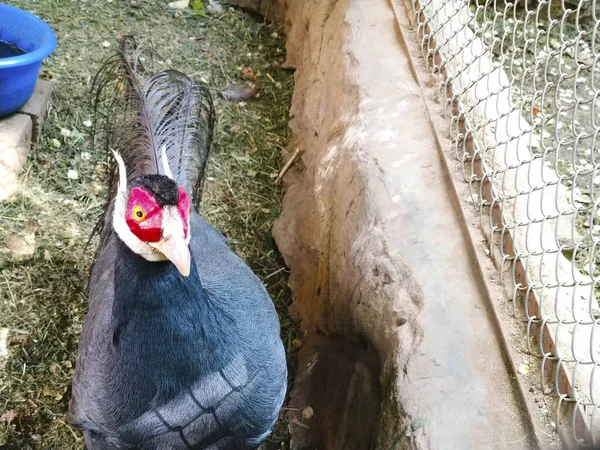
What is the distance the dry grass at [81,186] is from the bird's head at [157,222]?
135 cm

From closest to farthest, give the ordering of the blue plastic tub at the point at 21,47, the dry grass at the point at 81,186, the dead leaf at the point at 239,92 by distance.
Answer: the dry grass at the point at 81,186, the blue plastic tub at the point at 21,47, the dead leaf at the point at 239,92

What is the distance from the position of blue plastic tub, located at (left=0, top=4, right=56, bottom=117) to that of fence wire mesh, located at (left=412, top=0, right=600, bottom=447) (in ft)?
6.08

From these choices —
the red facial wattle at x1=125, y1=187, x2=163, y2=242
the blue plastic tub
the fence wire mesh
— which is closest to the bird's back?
the red facial wattle at x1=125, y1=187, x2=163, y2=242

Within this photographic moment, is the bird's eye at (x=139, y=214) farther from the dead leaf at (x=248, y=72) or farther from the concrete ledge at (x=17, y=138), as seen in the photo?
the dead leaf at (x=248, y=72)

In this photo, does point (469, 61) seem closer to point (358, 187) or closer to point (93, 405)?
point (358, 187)

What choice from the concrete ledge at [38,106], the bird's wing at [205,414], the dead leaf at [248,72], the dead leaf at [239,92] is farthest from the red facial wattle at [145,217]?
the dead leaf at [248,72]

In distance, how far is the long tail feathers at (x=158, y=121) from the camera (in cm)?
268

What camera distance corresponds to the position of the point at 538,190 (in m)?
2.23

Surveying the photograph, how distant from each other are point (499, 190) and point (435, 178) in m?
0.25

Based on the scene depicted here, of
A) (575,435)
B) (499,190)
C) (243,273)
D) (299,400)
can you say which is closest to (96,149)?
(243,273)

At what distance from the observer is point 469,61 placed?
9.05 feet

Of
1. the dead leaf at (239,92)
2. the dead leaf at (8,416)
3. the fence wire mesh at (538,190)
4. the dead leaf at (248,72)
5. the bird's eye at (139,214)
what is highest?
the fence wire mesh at (538,190)

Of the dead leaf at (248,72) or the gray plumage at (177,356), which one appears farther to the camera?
the dead leaf at (248,72)

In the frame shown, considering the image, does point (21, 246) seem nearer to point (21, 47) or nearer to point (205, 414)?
point (21, 47)
